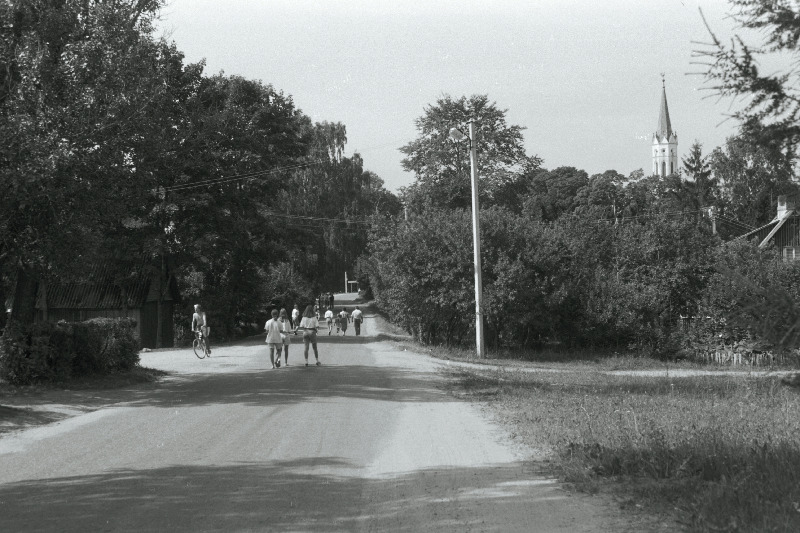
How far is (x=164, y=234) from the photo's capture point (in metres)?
39.4

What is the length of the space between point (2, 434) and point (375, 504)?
23.3ft

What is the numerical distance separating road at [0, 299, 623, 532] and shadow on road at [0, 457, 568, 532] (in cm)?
2

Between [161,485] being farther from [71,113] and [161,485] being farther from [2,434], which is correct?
[71,113]

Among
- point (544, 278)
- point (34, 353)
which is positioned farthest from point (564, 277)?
point (34, 353)

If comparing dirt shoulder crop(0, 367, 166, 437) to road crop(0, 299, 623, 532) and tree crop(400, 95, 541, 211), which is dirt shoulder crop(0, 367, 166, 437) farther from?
tree crop(400, 95, 541, 211)

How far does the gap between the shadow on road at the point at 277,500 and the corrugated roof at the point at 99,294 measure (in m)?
34.1

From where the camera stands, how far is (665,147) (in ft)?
483

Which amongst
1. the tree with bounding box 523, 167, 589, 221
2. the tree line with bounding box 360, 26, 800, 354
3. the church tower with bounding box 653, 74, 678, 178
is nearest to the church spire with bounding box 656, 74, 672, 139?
the church tower with bounding box 653, 74, 678, 178

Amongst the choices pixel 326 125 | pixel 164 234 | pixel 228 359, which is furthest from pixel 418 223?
pixel 326 125

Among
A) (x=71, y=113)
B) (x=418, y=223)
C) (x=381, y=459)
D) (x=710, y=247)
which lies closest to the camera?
(x=381, y=459)

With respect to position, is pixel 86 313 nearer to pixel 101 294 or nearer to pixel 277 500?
pixel 101 294

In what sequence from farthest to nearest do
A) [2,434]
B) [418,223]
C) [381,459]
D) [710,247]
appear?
[710,247] < [418,223] < [2,434] < [381,459]

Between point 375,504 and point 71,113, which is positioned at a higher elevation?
point 71,113

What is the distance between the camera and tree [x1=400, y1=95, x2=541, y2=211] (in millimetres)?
53656
